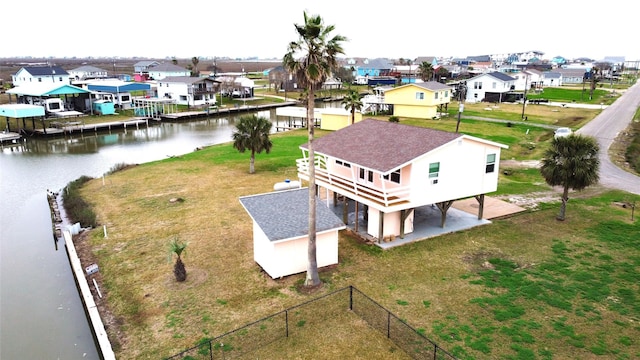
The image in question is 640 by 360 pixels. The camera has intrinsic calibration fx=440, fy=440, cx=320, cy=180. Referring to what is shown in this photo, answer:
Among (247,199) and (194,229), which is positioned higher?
(247,199)

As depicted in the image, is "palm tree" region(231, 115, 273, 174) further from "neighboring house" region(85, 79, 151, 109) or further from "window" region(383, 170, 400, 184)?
"neighboring house" region(85, 79, 151, 109)

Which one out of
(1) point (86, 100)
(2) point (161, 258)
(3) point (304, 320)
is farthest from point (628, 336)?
(1) point (86, 100)

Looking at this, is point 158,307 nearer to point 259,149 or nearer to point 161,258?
point 161,258

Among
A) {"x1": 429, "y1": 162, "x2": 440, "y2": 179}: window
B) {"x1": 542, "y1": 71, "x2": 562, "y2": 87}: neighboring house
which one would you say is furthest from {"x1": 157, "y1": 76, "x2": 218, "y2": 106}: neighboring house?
{"x1": 542, "y1": 71, "x2": 562, "y2": 87}: neighboring house

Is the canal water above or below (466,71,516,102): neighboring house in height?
below

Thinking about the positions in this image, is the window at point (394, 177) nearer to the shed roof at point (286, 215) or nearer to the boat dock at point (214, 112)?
the shed roof at point (286, 215)

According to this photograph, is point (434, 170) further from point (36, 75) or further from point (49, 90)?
point (36, 75)

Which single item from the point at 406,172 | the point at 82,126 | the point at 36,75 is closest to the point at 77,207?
the point at 406,172
